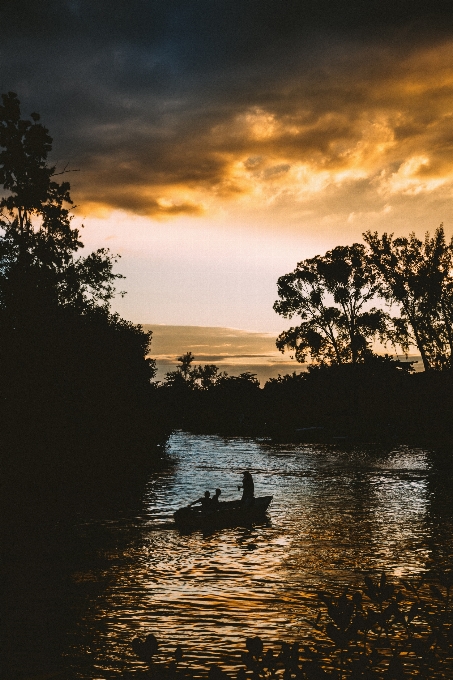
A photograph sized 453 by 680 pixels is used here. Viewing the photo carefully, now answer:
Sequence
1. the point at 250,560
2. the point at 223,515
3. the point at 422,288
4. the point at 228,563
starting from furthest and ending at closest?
the point at 422,288 → the point at 223,515 → the point at 250,560 → the point at 228,563

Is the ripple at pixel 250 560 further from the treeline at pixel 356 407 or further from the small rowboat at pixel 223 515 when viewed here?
the treeline at pixel 356 407

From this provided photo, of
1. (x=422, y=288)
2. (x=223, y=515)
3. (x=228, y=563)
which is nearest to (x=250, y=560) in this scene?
(x=228, y=563)

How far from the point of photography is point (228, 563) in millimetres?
23188

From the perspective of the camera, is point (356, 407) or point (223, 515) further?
point (356, 407)

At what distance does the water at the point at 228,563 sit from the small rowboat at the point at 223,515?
70 centimetres

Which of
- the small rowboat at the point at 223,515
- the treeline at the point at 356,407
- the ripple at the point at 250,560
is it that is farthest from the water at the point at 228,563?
the treeline at the point at 356,407

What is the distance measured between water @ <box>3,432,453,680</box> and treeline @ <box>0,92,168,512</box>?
360 cm

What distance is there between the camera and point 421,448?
221ft

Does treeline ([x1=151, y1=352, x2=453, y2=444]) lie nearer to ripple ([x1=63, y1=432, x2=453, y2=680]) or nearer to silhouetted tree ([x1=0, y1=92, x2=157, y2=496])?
silhouetted tree ([x1=0, y1=92, x2=157, y2=496])

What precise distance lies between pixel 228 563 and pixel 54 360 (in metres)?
14.1

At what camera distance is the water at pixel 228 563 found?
1574 centimetres

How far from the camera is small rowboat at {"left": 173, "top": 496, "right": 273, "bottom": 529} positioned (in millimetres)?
29234

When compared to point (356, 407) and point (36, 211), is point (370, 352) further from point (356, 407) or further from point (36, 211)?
point (36, 211)

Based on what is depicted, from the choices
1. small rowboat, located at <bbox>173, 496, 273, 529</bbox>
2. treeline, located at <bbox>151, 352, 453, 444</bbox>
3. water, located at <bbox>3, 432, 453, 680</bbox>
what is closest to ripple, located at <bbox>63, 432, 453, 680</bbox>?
water, located at <bbox>3, 432, 453, 680</bbox>
